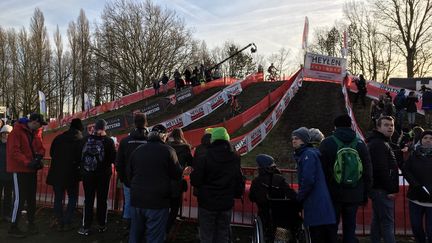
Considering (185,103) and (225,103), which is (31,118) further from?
(185,103)

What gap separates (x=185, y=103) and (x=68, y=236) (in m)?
28.6

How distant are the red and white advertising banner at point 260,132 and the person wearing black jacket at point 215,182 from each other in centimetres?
1126

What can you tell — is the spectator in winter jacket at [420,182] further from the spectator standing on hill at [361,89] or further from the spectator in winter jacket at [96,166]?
the spectator standing on hill at [361,89]

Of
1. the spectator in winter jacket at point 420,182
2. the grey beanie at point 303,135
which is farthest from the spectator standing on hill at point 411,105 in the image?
the grey beanie at point 303,135

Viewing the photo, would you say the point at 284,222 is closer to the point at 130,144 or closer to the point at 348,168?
the point at 348,168

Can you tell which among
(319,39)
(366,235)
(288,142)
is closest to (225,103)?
(288,142)

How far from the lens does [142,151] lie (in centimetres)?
506

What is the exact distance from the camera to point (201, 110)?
2798cm

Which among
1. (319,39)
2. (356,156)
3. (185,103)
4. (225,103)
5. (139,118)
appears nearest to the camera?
(356,156)

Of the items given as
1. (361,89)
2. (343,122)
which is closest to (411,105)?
(361,89)

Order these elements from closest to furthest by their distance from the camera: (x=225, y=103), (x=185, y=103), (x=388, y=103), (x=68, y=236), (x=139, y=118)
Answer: (x=139, y=118), (x=68, y=236), (x=388, y=103), (x=225, y=103), (x=185, y=103)

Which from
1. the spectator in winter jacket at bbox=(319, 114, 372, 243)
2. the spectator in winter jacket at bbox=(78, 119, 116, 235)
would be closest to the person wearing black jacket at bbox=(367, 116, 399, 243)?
the spectator in winter jacket at bbox=(319, 114, 372, 243)

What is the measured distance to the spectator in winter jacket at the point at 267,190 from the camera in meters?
5.39

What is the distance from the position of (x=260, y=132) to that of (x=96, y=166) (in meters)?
13.8
